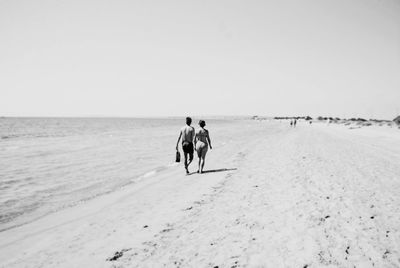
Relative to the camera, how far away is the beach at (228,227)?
3.91 m

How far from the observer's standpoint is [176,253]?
4.08 meters

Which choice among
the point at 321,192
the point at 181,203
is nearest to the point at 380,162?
the point at 321,192

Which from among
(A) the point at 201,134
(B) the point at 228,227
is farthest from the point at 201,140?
(B) the point at 228,227

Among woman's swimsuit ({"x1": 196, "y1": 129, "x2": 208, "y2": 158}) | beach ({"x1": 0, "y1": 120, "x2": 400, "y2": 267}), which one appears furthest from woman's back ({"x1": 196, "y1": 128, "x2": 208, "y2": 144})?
beach ({"x1": 0, "y1": 120, "x2": 400, "y2": 267})

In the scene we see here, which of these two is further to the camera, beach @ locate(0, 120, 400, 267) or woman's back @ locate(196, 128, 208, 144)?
woman's back @ locate(196, 128, 208, 144)

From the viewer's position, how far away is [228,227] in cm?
498

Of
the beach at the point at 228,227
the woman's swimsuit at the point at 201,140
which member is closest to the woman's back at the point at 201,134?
the woman's swimsuit at the point at 201,140

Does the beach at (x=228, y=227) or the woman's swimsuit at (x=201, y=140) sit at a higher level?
the woman's swimsuit at (x=201, y=140)

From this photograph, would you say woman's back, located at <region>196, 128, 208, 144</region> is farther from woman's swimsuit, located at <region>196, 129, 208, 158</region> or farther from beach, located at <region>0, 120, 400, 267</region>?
beach, located at <region>0, 120, 400, 267</region>

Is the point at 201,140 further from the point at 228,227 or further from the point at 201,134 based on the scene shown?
the point at 228,227

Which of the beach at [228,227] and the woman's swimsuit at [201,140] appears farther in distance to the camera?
the woman's swimsuit at [201,140]

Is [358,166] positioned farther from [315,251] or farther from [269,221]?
[315,251]

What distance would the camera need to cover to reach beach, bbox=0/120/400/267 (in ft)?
12.8

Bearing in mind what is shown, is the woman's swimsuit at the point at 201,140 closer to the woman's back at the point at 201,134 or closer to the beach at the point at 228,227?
the woman's back at the point at 201,134
